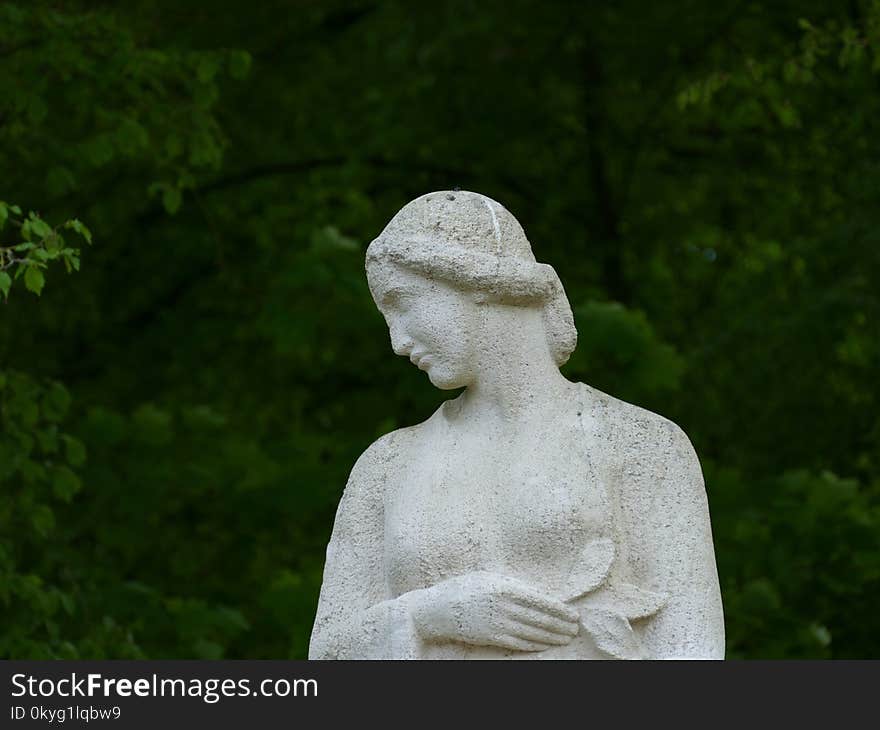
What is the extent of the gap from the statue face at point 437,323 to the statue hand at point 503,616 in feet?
1.95

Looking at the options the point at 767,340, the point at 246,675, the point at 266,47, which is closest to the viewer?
the point at 246,675

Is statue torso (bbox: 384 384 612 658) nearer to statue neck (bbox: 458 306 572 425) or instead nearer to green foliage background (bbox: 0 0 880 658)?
statue neck (bbox: 458 306 572 425)

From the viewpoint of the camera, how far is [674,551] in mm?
6387

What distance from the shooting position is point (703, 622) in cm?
635

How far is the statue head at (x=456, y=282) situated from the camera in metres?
6.51

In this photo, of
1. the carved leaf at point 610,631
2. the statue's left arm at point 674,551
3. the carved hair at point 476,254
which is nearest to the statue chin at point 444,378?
the carved hair at point 476,254

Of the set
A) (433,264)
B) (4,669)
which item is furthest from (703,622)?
(4,669)

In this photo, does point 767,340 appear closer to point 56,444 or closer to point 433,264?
point 56,444

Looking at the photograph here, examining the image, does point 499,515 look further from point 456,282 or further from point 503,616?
point 456,282

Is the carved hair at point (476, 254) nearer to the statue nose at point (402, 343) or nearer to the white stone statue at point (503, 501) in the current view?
the white stone statue at point (503, 501)

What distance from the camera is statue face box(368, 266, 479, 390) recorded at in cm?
654

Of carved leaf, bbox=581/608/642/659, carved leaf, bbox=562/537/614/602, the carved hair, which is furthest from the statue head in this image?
carved leaf, bbox=581/608/642/659

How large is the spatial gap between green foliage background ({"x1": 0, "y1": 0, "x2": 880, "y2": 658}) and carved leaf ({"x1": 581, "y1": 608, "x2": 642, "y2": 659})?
16.7 ft

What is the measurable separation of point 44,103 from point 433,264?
5.02 meters
